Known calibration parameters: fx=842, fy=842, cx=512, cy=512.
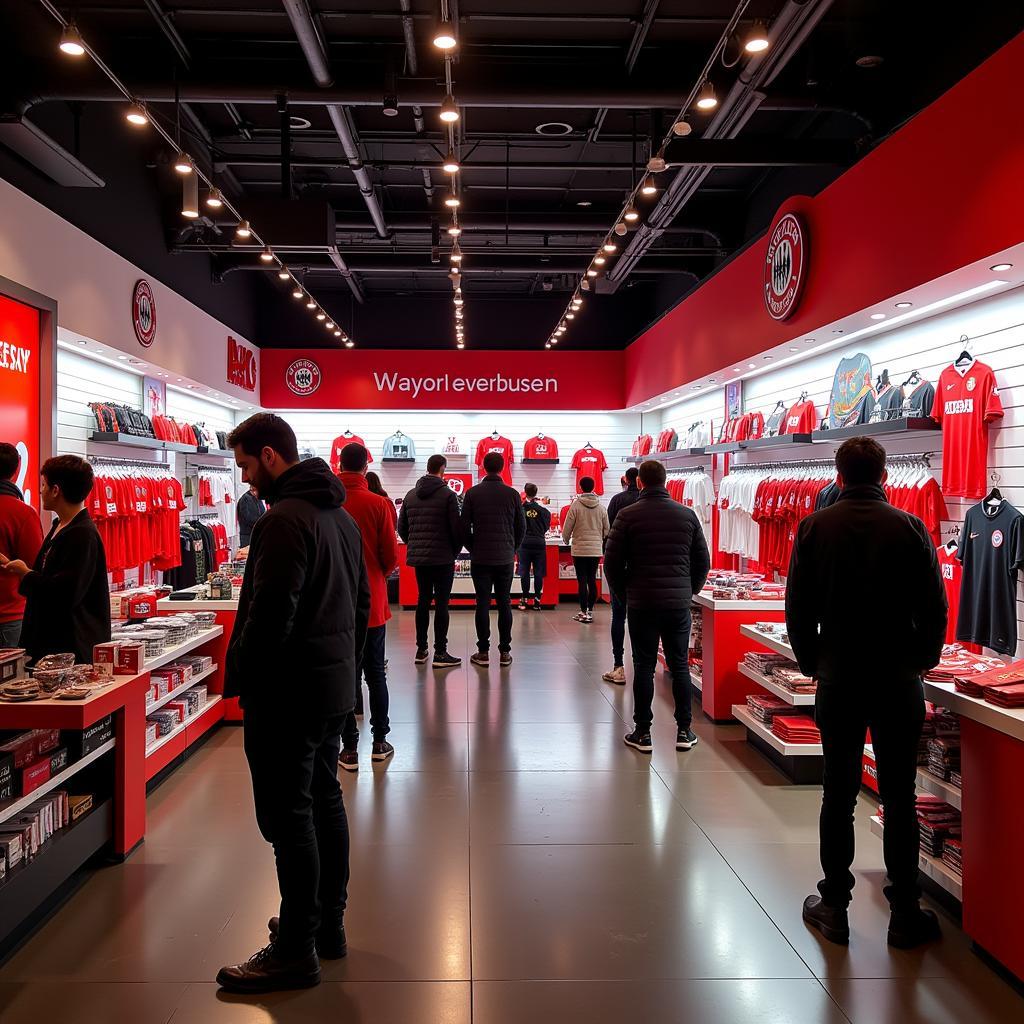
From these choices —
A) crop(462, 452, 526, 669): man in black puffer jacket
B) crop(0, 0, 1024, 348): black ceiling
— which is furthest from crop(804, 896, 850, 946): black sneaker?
crop(462, 452, 526, 669): man in black puffer jacket

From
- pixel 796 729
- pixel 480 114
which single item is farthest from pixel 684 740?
pixel 480 114

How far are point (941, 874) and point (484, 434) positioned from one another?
11591 millimetres

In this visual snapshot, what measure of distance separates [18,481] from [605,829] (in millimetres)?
4555

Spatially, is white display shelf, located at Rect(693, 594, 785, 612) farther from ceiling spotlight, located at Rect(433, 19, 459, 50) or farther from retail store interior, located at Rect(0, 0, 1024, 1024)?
ceiling spotlight, located at Rect(433, 19, 459, 50)

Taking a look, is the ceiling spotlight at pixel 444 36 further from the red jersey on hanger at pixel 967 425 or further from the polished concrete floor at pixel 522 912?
the polished concrete floor at pixel 522 912

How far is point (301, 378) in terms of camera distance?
13.6 metres

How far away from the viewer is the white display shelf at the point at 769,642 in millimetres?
4781

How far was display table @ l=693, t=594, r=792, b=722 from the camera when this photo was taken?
5.79 metres

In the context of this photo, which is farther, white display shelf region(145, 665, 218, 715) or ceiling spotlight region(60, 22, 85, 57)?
white display shelf region(145, 665, 218, 715)

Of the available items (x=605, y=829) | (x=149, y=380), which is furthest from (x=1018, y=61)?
(x=149, y=380)

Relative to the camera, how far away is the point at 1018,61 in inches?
155

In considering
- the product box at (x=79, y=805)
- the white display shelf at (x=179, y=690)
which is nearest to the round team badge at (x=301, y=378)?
the white display shelf at (x=179, y=690)

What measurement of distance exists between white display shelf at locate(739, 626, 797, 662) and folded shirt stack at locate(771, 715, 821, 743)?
1.16 feet

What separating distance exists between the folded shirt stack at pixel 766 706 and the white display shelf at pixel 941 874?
5.01 ft
